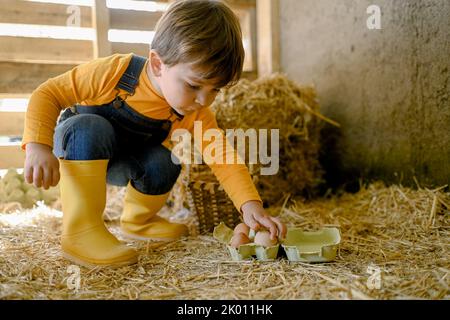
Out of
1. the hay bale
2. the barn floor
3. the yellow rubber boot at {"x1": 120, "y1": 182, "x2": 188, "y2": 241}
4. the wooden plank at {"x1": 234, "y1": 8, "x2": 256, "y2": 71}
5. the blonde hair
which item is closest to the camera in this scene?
the barn floor

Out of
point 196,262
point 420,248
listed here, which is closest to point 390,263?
point 420,248

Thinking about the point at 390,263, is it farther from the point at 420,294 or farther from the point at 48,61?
the point at 48,61

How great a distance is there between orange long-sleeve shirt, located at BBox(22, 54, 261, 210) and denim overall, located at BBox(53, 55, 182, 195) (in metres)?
0.02

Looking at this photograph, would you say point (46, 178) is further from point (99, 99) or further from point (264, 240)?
point (264, 240)

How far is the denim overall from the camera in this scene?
1363 mm

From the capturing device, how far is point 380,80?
6.97 feet

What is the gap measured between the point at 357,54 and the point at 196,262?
144cm

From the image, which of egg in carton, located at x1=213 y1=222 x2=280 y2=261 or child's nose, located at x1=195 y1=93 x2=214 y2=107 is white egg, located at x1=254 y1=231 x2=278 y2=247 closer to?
egg in carton, located at x1=213 y1=222 x2=280 y2=261

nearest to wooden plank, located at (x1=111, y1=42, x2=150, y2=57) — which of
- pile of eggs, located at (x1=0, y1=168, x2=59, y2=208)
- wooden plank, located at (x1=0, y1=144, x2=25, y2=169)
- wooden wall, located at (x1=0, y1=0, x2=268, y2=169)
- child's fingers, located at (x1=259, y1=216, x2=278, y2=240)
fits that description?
wooden wall, located at (x1=0, y1=0, x2=268, y2=169)

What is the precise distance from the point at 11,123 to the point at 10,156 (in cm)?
17

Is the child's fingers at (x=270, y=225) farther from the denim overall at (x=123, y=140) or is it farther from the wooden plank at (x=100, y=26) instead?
the wooden plank at (x=100, y=26)
